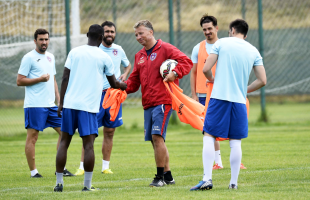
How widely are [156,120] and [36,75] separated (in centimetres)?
267

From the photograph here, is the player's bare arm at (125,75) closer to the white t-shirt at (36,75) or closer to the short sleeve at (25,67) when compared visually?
the white t-shirt at (36,75)

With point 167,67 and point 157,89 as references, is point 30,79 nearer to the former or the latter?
point 157,89

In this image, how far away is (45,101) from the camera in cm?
780

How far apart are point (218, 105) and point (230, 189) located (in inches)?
42.3

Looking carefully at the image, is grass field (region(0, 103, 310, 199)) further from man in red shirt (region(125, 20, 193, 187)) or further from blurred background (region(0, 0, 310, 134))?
blurred background (region(0, 0, 310, 134))

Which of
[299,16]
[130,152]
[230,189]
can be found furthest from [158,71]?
[299,16]

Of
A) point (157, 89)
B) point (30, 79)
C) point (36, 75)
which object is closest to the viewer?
point (157, 89)

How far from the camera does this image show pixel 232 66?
5.69 metres

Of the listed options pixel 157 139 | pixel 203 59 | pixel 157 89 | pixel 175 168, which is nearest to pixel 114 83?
pixel 157 89

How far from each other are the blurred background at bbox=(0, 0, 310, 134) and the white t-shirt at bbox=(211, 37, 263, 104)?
9.16m

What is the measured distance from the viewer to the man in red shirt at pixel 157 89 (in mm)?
6270

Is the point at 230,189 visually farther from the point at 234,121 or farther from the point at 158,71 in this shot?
the point at 158,71

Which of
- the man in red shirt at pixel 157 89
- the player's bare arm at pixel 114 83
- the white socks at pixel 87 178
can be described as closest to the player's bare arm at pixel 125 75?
the man in red shirt at pixel 157 89

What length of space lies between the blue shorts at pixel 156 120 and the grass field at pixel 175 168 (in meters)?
0.76
